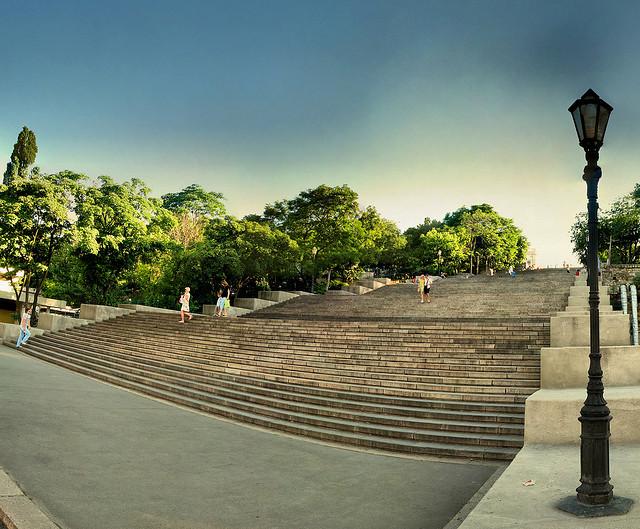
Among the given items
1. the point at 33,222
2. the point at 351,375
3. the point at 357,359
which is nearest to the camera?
the point at 351,375

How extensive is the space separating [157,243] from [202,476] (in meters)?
23.2

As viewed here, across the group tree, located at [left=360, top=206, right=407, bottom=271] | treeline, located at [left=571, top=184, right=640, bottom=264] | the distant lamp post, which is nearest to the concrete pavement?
the distant lamp post

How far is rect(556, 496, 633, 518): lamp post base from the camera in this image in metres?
4.82

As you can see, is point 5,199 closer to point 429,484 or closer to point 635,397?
point 429,484

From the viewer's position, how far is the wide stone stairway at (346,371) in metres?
9.41

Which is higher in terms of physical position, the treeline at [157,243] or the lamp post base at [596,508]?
the treeline at [157,243]

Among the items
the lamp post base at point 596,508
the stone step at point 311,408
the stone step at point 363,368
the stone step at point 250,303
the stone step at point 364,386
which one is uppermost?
the stone step at point 250,303

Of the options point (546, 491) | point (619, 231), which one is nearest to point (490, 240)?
point (619, 231)

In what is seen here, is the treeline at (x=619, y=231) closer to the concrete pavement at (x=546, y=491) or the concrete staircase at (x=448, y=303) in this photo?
the concrete staircase at (x=448, y=303)

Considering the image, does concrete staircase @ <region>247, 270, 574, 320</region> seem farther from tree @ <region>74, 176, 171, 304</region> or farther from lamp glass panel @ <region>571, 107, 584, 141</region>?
lamp glass panel @ <region>571, 107, 584, 141</region>

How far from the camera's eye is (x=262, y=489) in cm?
640

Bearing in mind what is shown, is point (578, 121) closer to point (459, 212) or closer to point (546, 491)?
point (546, 491)

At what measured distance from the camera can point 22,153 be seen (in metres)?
47.8

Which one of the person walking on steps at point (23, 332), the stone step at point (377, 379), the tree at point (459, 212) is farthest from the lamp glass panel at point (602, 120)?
the tree at point (459, 212)
